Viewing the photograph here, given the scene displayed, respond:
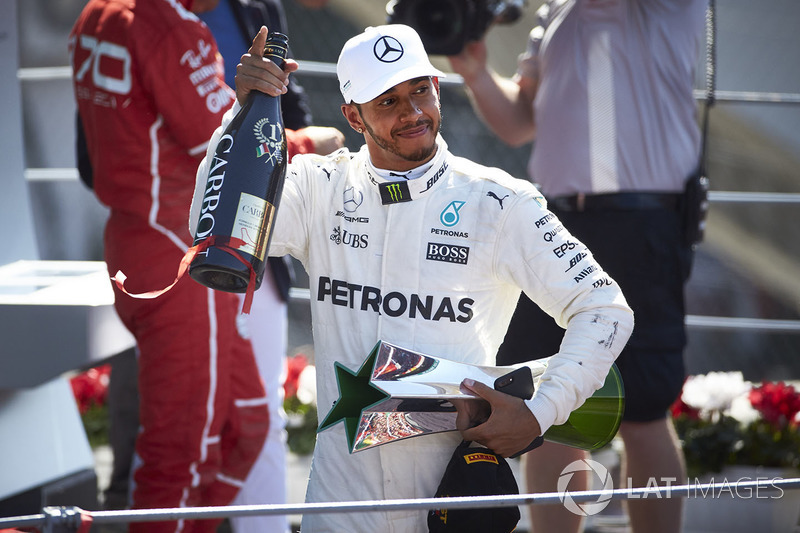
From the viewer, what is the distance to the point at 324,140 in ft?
9.14

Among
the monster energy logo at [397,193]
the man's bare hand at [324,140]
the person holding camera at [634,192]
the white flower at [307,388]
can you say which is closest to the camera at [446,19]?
the person holding camera at [634,192]

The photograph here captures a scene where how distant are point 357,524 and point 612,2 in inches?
73.9

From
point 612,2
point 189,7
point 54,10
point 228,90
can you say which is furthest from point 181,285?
point 54,10

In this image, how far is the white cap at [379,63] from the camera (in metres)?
2.16

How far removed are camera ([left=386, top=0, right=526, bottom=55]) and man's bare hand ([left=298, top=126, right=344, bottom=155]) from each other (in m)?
0.70

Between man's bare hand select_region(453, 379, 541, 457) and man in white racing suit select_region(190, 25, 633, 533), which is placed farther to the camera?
man in white racing suit select_region(190, 25, 633, 533)

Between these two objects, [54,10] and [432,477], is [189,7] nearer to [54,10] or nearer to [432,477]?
[432,477]

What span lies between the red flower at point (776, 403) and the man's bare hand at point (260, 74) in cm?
256

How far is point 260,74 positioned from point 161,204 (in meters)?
0.95

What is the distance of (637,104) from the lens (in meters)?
3.18

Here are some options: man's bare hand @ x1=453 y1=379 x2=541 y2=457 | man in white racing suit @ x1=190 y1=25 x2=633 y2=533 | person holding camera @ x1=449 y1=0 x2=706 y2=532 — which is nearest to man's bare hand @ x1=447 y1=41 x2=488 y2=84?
person holding camera @ x1=449 y1=0 x2=706 y2=532

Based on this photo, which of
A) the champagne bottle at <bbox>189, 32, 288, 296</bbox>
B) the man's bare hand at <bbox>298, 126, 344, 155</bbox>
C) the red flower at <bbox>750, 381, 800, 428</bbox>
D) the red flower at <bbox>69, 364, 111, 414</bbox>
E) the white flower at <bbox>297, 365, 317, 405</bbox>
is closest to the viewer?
the champagne bottle at <bbox>189, 32, 288, 296</bbox>

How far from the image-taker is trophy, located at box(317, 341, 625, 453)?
78.7 inches

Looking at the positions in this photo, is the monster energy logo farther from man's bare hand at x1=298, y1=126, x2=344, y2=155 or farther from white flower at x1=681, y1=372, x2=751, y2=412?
white flower at x1=681, y1=372, x2=751, y2=412
